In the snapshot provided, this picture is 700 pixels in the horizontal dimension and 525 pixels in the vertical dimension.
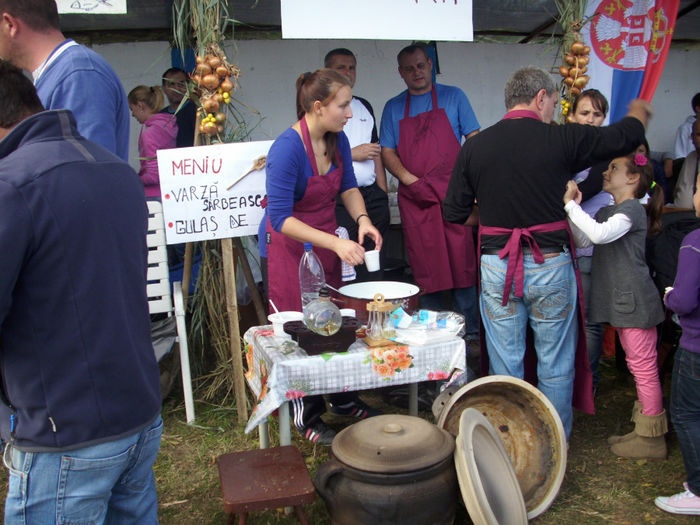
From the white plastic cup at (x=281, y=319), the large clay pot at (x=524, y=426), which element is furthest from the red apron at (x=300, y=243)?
the large clay pot at (x=524, y=426)

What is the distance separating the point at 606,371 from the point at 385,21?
2.85 metres

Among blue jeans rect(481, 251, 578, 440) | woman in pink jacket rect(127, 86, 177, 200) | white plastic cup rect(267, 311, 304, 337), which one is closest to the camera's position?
white plastic cup rect(267, 311, 304, 337)

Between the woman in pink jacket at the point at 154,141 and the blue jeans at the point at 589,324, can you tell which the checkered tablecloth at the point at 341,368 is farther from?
the woman in pink jacket at the point at 154,141

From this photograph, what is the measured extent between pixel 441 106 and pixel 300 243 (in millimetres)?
1809

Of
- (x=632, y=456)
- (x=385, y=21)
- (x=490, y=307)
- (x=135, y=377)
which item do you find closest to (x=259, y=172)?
(x=385, y=21)

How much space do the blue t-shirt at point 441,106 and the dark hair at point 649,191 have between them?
132 centimetres

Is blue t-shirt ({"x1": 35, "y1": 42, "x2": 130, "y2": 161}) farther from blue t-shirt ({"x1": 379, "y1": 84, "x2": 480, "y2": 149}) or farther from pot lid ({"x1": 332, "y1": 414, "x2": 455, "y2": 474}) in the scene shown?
blue t-shirt ({"x1": 379, "y1": 84, "x2": 480, "y2": 149})

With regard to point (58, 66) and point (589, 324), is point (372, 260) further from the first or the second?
point (589, 324)

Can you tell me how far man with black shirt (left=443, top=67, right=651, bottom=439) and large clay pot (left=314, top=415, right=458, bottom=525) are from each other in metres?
0.94

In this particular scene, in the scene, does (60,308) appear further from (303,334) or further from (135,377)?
(303,334)

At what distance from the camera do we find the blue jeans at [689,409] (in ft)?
8.76

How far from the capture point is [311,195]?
3084mm

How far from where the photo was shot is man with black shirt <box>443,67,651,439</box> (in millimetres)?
2852

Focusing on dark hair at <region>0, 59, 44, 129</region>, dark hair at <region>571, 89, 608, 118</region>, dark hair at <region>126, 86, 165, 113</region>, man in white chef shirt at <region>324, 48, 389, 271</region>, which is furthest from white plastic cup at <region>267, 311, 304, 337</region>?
dark hair at <region>126, 86, 165, 113</region>
